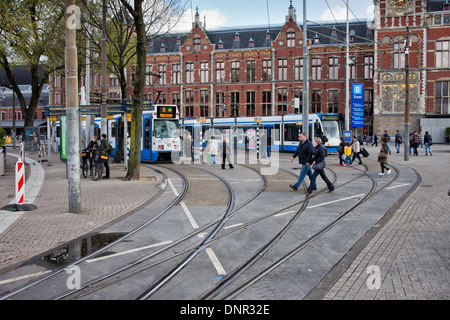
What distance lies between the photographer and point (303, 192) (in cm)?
1309

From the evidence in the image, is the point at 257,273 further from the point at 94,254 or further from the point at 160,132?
the point at 160,132

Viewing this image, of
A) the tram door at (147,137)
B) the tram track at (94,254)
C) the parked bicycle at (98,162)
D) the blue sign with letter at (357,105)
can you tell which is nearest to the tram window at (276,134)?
the blue sign with letter at (357,105)

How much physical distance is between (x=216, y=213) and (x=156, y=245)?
9.42 feet

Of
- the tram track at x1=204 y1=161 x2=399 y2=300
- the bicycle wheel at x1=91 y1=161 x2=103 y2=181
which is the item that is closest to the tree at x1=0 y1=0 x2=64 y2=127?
the bicycle wheel at x1=91 y1=161 x2=103 y2=181

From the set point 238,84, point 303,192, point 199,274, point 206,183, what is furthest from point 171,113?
point 238,84

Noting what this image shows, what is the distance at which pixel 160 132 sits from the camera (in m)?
23.1

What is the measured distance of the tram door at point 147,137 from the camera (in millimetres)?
23016

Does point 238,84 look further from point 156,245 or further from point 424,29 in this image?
point 156,245

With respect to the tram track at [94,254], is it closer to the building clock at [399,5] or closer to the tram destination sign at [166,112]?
the tram destination sign at [166,112]

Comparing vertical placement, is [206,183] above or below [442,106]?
below
